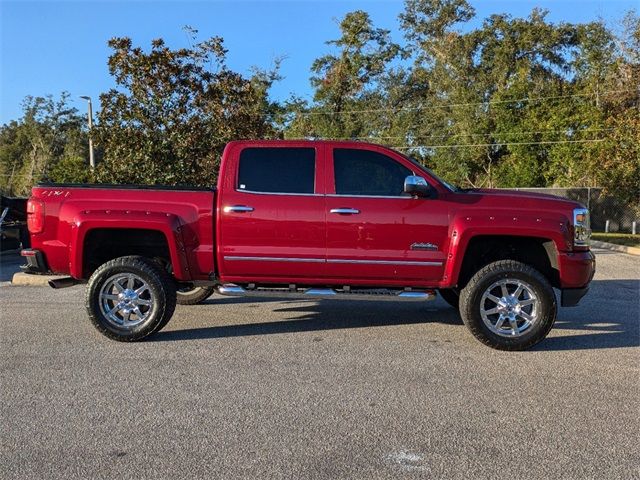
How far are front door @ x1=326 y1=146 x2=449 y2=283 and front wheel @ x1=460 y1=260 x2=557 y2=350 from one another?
0.46 m

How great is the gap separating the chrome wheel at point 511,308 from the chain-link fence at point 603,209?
20094 mm

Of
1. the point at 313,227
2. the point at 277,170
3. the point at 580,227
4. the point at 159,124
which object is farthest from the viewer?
the point at 159,124

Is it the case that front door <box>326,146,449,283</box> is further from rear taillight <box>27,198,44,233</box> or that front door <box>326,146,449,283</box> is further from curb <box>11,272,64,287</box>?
curb <box>11,272,64,287</box>

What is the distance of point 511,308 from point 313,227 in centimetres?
214

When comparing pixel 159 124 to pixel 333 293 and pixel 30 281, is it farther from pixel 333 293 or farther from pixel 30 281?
pixel 333 293

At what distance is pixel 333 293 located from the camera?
5.90 meters

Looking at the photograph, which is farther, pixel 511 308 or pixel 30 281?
pixel 30 281

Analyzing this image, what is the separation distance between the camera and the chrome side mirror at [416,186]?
5.62m

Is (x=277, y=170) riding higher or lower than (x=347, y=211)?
higher

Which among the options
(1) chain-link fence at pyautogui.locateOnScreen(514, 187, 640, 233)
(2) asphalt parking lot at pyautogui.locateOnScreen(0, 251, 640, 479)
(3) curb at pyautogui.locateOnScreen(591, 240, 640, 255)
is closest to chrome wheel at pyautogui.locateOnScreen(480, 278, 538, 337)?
(2) asphalt parking lot at pyautogui.locateOnScreen(0, 251, 640, 479)

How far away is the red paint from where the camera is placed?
5.72 metres

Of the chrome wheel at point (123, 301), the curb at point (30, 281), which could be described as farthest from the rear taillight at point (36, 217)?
the curb at point (30, 281)

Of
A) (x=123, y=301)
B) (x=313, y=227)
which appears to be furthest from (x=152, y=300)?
(x=313, y=227)

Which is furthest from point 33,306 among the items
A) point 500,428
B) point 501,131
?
point 501,131
